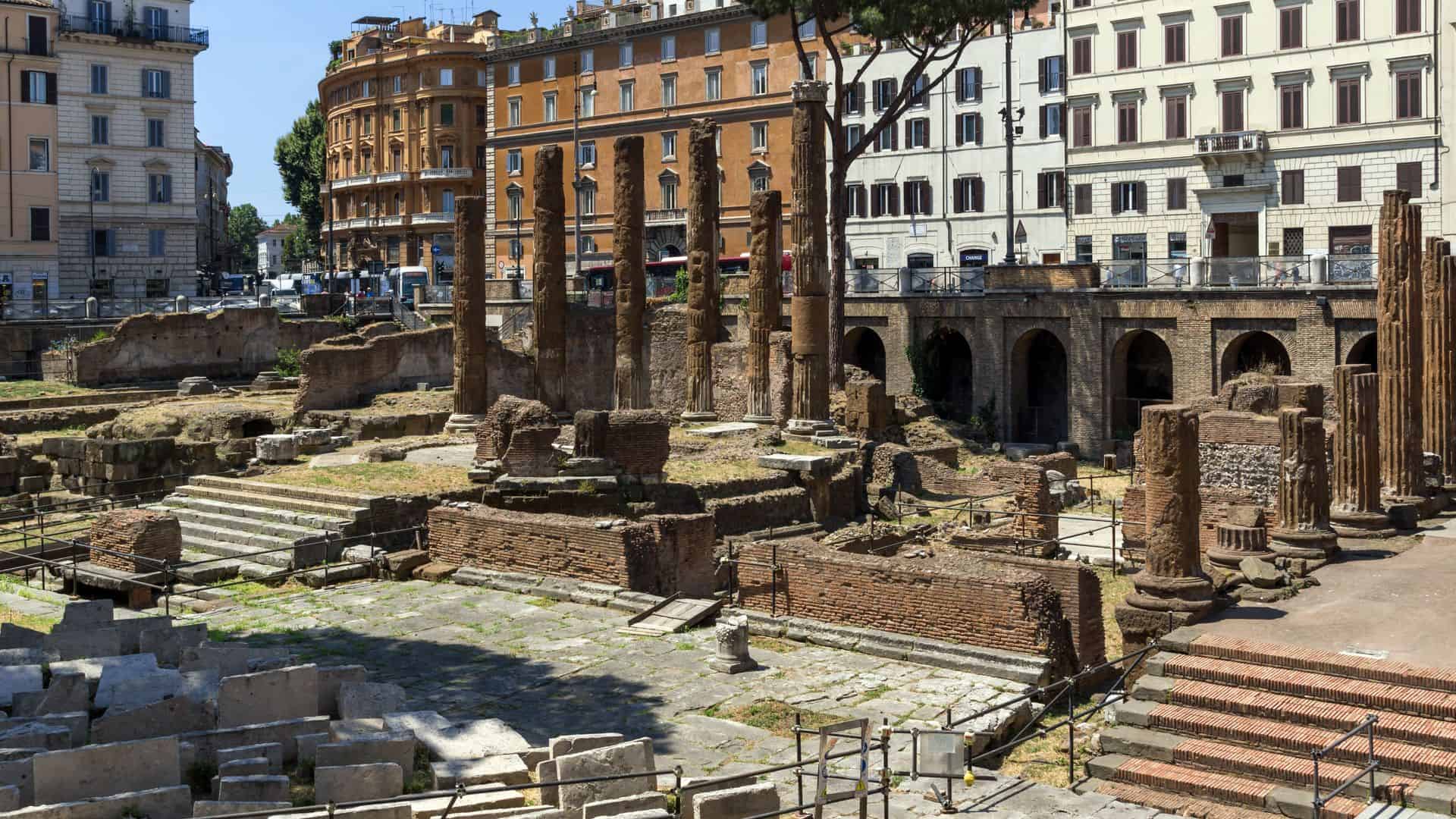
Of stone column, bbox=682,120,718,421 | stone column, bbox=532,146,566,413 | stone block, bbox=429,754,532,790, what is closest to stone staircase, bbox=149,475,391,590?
stone block, bbox=429,754,532,790

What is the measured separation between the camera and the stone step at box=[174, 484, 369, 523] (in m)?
22.5

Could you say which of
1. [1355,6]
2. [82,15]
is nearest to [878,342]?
[1355,6]

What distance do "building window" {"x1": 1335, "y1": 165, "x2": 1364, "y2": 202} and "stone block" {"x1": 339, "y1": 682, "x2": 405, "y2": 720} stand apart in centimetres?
3688

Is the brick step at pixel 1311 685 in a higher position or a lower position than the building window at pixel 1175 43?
lower

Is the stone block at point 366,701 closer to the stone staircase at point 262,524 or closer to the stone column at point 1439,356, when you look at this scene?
the stone staircase at point 262,524

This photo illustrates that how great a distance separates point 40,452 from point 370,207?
4860 centimetres

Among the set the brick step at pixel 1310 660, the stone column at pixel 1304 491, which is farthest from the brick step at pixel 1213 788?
the stone column at pixel 1304 491

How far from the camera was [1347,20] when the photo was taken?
4219cm

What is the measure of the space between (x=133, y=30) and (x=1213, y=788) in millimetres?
50432

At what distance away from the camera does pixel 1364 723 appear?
13.1m

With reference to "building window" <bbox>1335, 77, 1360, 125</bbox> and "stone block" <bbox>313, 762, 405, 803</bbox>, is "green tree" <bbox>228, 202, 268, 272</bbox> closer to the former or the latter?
"building window" <bbox>1335, 77, 1360, 125</bbox>

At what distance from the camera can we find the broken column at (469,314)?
33844 millimetres

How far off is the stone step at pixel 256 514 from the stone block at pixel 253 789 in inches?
482

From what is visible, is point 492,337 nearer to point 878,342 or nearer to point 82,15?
point 878,342
